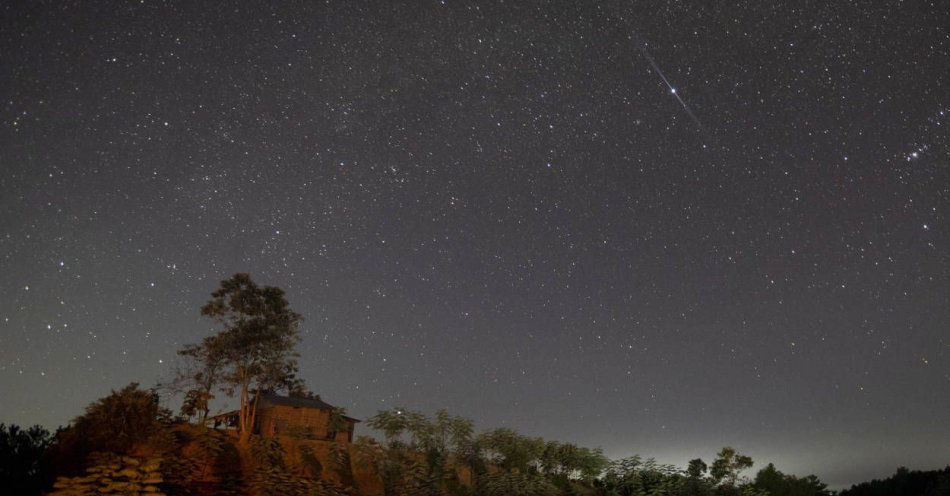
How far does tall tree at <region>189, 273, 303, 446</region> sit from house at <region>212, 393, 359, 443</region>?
0.99m

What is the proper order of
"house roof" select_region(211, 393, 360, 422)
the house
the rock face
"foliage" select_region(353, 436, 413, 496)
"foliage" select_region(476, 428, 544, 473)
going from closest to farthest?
the rock face, "foliage" select_region(353, 436, 413, 496), "foliage" select_region(476, 428, 544, 473), the house, "house roof" select_region(211, 393, 360, 422)

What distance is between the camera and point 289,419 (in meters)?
32.6

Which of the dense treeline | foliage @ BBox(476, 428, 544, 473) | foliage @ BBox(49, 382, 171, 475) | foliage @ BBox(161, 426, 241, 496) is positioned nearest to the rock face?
the dense treeline

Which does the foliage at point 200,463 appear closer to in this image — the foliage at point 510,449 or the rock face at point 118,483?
the rock face at point 118,483

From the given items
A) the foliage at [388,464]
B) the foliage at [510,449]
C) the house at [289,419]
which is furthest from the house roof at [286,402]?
the foliage at [388,464]

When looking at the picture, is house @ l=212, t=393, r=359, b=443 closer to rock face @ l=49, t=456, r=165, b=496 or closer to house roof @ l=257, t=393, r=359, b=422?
house roof @ l=257, t=393, r=359, b=422

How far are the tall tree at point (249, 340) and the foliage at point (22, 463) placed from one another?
22.5m

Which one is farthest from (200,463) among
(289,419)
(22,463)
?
(289,419)

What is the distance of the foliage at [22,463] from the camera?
26.1ft

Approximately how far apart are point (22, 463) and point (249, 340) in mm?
23817

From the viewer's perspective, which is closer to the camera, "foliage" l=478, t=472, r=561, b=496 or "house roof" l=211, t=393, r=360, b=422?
"foliage" l=478, t=472, r=561, b=496

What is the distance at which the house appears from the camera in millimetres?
32125

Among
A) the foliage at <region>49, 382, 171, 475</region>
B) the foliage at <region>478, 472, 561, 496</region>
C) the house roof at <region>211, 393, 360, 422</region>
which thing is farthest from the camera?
the house roof at <region>211, 393, 360, 422</region>

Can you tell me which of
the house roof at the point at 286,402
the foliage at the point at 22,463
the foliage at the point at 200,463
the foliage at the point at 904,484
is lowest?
the foliage at the point at 904,484
